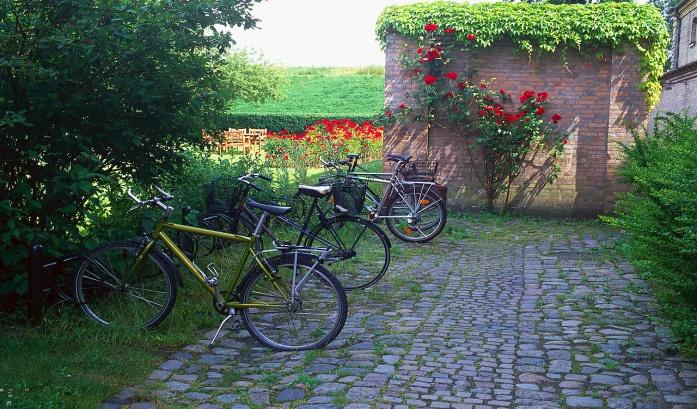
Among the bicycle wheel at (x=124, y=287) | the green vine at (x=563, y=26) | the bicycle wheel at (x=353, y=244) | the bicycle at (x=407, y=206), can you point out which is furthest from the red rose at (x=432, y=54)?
Answer: the bicycle wheel at (x=124, y=287)

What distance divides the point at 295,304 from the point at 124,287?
131cm

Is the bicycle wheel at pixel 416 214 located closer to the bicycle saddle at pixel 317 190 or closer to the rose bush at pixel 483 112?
the rose bush at pixel 483 112

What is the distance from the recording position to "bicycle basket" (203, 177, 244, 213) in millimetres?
8008

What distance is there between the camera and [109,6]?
18.2 ft

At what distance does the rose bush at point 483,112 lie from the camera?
12.9 m

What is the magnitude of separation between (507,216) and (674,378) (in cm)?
850

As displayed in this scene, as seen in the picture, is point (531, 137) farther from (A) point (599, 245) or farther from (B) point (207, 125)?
(B) point (207, 125)

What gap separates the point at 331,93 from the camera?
56906 millimetres

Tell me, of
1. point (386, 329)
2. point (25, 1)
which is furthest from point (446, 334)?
point (25, 1)

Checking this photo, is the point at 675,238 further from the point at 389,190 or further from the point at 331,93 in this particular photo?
the point at 331,93

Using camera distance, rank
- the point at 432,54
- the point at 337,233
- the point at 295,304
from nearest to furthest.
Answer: the point at 295,304 < the point at 337,233 < the point at 432,54

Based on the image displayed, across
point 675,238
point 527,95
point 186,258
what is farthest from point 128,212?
point 527,95

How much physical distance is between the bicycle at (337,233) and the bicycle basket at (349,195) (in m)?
0.67

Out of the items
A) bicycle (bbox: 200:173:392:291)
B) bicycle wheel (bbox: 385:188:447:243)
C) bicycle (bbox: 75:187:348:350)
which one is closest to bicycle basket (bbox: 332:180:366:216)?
bicycle (bbox: 200:173:392:291)
